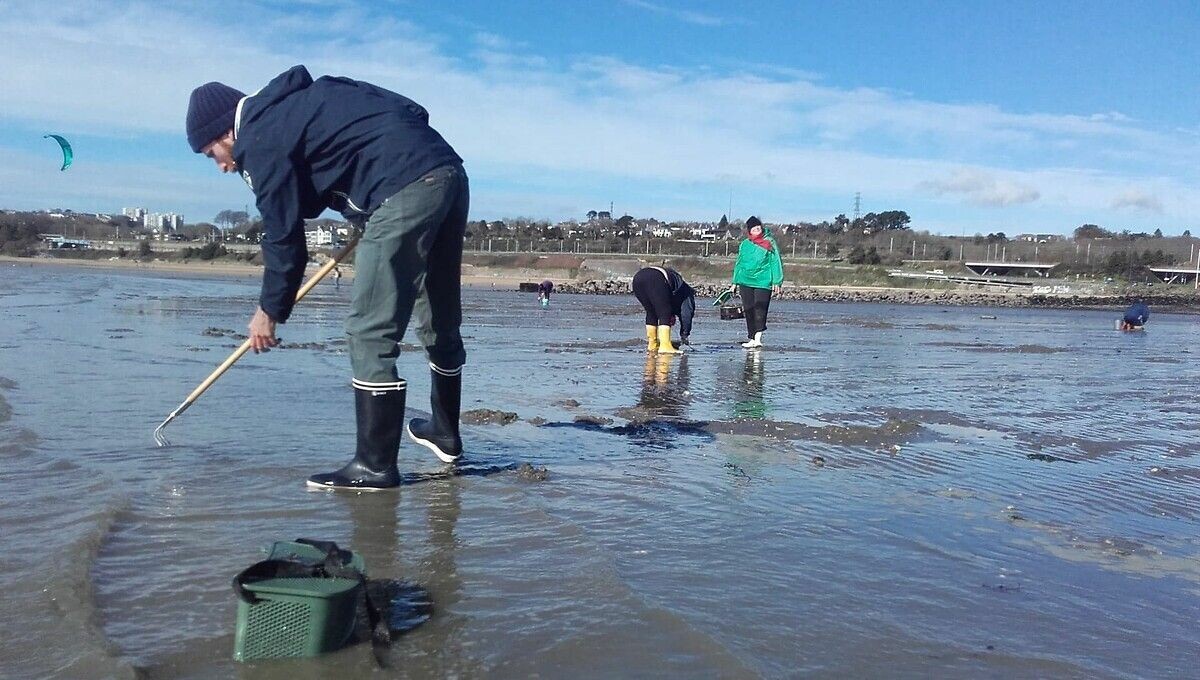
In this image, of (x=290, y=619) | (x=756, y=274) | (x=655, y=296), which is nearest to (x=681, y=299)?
(x=655, y=296)

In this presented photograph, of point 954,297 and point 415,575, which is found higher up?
point 415,575

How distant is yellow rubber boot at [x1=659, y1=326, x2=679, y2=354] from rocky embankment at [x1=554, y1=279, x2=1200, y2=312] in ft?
103

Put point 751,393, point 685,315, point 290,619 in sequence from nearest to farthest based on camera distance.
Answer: point 290,619 < point 751,393 < point 685,315

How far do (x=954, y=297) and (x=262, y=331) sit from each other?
4600 centimetres

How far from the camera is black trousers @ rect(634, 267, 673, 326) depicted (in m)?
11.2

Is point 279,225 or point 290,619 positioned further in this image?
point 279,225

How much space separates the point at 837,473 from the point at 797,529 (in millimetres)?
1126

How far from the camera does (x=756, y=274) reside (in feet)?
43.1

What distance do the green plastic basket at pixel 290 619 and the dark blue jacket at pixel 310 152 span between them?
1.78 m

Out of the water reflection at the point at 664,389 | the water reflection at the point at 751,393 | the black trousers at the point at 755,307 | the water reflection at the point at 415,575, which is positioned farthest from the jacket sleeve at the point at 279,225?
the black trousers at the point at 755,307

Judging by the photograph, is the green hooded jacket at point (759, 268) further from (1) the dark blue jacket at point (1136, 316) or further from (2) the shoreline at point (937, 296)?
(2) the shoreline at point (937, 296)

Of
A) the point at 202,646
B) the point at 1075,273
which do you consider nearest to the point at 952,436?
the point at 202,646

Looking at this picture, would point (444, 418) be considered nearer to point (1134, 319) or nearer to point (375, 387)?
point (375, 387)

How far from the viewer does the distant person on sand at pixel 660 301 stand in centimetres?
1119
